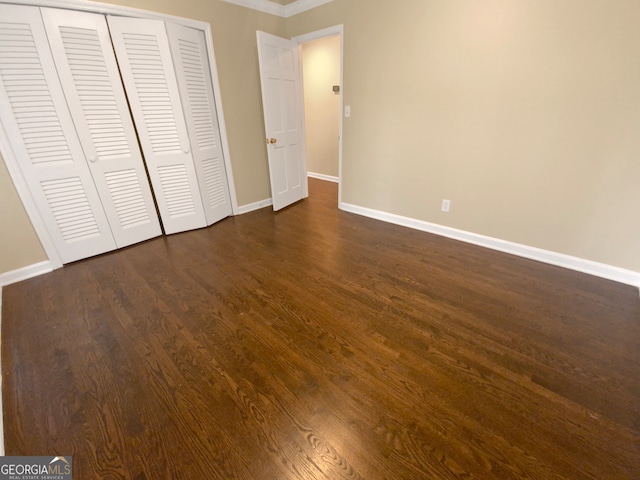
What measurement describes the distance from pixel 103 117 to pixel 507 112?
3477 millimetres

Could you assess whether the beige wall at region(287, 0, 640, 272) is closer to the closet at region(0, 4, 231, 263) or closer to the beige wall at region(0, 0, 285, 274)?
the beige wall at region(0, 0, 285, 274)

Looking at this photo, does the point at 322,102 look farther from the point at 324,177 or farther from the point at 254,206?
the point at 254,206

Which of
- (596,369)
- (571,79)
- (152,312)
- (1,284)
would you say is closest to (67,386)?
(152,312)

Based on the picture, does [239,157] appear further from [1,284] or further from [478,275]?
[478,275]

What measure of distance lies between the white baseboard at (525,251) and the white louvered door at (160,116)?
2215mm

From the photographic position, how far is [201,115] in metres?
3.00

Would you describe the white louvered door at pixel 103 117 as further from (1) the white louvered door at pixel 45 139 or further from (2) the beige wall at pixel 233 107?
(2) the beige wall at pixel 233 107

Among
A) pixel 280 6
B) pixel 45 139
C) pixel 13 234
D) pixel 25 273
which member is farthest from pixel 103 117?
pixel 280 6

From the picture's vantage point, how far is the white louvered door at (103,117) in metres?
2.16

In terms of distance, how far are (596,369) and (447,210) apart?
1.73 meters

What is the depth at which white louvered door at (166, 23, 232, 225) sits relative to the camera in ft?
8.90

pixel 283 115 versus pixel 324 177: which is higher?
pixel 283 115

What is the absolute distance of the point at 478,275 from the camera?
2.25 meters

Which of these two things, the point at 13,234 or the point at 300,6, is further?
the point at 300,6
